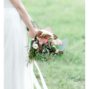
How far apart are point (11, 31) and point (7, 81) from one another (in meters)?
0.27

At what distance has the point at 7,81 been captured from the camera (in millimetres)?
1755

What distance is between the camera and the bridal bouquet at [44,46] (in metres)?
1.67

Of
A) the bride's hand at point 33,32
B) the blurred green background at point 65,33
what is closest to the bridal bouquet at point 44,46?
the bride's hand at point 33,32

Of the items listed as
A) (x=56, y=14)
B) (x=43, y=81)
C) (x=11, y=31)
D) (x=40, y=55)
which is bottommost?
(x=43, y=81)

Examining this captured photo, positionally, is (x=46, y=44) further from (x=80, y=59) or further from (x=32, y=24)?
(x=80, y=59)

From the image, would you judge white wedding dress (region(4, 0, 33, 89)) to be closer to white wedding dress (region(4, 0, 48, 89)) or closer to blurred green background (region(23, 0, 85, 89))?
white wedding dress (region(4, 0, 48, 89))

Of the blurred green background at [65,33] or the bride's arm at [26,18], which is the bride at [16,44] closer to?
the bride's arm at [26,18]

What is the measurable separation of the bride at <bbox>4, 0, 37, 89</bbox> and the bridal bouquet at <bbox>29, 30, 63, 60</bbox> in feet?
0.19

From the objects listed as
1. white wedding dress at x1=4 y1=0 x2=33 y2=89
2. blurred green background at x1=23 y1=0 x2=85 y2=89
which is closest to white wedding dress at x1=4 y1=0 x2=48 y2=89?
white wedding dress at x1=4 y1=0 x2=33 y2=89

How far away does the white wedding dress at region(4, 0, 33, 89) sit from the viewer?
172cm

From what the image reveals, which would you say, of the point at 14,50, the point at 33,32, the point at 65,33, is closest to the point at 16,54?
the point at 14,50

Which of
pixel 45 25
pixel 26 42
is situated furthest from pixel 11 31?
pixel 45 25

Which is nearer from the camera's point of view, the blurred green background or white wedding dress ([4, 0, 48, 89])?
white wedding dress ([4, 0, 48, 89])

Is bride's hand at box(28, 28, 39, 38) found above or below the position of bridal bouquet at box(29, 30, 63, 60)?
above
